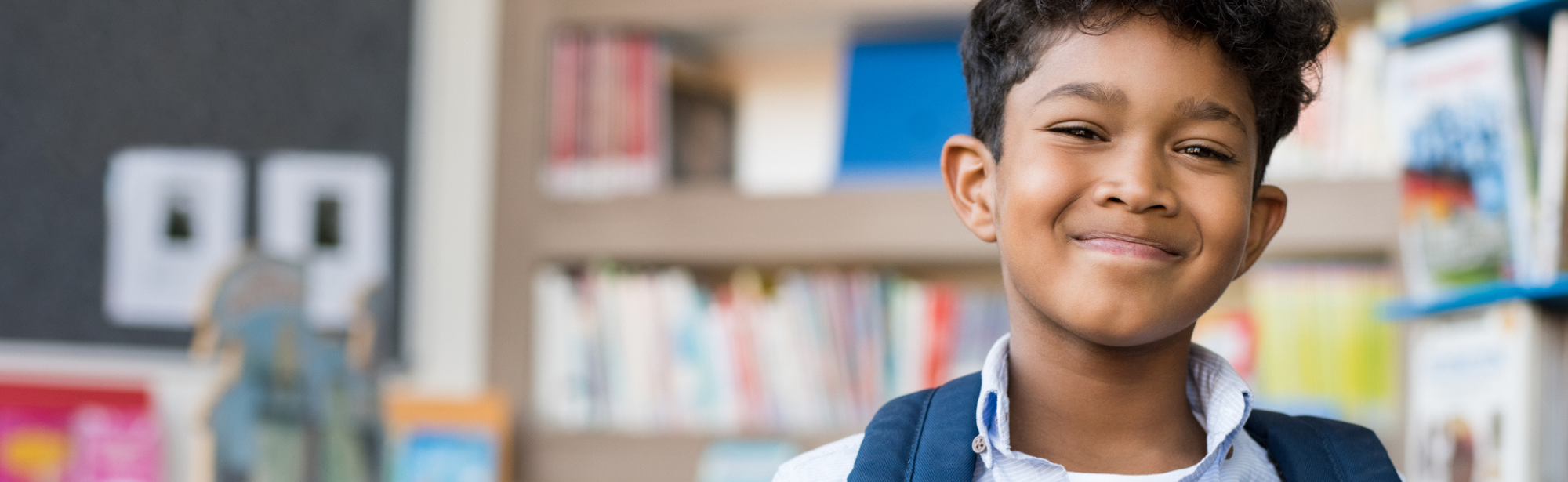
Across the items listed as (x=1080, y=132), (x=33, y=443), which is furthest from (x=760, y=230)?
(x=1080, y=132)

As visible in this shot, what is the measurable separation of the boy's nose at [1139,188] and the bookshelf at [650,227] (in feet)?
5.02

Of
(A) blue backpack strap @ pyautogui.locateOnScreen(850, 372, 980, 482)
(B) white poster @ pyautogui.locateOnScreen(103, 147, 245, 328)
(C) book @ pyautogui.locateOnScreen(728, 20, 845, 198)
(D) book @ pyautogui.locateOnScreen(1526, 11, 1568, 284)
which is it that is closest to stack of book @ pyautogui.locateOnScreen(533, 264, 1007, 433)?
(C) book @ pyautogui.locateOnScreen(728, 20, 845, 198)

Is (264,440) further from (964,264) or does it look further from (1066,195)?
(1066,195)

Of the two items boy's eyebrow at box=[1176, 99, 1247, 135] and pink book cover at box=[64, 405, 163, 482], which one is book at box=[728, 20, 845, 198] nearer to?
pink book cover at box=[64, 405, 163, 482]

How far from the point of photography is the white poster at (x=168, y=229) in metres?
2.63

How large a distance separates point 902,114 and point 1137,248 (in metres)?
1.66

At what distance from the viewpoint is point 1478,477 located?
153 centimetres

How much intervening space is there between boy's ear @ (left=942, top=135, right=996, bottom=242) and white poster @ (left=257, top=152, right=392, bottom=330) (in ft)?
6.32

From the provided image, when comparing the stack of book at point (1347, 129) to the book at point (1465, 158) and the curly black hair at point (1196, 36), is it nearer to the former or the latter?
the book at point (1465, 158)

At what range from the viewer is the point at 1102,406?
901mm

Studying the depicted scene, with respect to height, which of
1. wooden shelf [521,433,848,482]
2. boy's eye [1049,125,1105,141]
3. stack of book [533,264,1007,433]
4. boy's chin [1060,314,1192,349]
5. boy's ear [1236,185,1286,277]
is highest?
boy's eye [1049,125,1105,141]

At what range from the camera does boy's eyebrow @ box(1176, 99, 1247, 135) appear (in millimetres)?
846

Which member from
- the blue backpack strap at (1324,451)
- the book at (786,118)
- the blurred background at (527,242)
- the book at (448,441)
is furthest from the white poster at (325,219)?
the blue backpack strap at (1324,451)

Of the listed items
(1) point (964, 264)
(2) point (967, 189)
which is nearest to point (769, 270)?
(1) point (964, 264)
